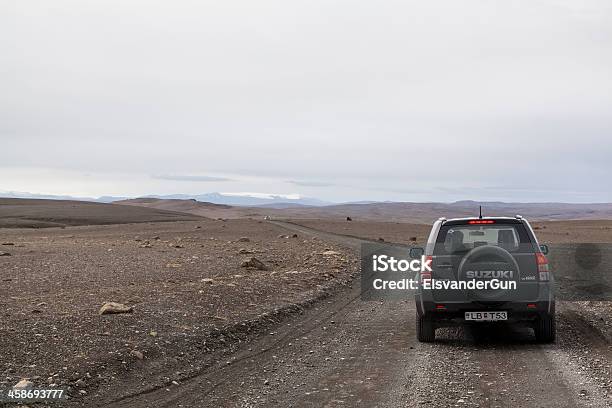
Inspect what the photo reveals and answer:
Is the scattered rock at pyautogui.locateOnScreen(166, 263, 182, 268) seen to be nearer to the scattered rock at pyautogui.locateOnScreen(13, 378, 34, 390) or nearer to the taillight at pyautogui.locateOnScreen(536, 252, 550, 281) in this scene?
the taillight at pyautogui.locateOnScreen(536, 252, 550, 281)

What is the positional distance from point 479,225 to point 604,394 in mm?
3830

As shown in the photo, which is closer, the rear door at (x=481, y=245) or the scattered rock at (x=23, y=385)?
the scattered rock at (x=23, y=385)

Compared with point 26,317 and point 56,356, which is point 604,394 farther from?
point 26,317

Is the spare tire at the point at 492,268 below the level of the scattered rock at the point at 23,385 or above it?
above

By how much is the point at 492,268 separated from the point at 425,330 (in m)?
1.50

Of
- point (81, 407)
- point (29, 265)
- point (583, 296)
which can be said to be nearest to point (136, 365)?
point (81, 407)

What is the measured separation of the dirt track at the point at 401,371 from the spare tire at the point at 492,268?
0.82 m

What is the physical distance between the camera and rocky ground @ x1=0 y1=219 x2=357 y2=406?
8.09 metres

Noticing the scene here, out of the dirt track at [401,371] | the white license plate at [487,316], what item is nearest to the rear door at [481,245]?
the white license plate at [487,316]

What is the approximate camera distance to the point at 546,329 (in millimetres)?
9922

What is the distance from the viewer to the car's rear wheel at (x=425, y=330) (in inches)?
400

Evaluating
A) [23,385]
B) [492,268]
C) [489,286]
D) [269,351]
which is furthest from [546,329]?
[23,385]

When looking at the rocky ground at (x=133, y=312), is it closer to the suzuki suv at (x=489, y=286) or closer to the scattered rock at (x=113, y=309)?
the scattered rock at (x=113, y=309)

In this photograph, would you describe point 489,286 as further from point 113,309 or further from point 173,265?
point 173,265
